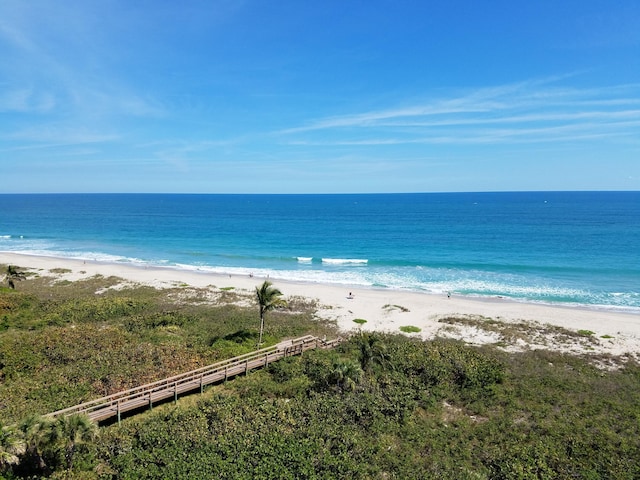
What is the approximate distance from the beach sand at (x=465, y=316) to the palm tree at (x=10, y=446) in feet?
76.0

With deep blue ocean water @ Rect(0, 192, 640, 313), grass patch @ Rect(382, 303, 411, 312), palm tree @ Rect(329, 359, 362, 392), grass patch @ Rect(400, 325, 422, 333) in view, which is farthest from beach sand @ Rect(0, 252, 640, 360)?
palm tree @ Rect(329, 359, 362, 392)

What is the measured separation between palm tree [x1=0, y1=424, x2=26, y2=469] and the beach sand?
23163 millimetres

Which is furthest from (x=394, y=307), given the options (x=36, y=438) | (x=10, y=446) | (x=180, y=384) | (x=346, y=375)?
(x=10, y=446)

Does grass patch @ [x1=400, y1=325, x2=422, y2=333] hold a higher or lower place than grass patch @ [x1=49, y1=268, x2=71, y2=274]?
lower

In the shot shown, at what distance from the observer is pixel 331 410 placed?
A: 730 inches

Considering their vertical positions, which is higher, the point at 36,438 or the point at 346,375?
the point at 36,438

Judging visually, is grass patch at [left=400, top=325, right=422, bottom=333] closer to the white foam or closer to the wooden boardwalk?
the wooden boardwalk

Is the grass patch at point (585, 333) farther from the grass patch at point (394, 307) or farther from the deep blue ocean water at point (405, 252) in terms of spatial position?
the grass patch at point (394, 307)

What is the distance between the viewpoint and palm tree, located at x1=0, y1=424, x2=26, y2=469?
12.4 meters

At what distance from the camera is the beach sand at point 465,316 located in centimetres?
3060

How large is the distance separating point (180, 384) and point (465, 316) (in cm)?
2623

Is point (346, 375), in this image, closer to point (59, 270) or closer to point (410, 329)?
point (410, 329)


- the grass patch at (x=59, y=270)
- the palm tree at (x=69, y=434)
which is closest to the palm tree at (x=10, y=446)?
the palm tree at (x=69, y=434)

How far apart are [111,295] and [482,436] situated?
3877 cm
